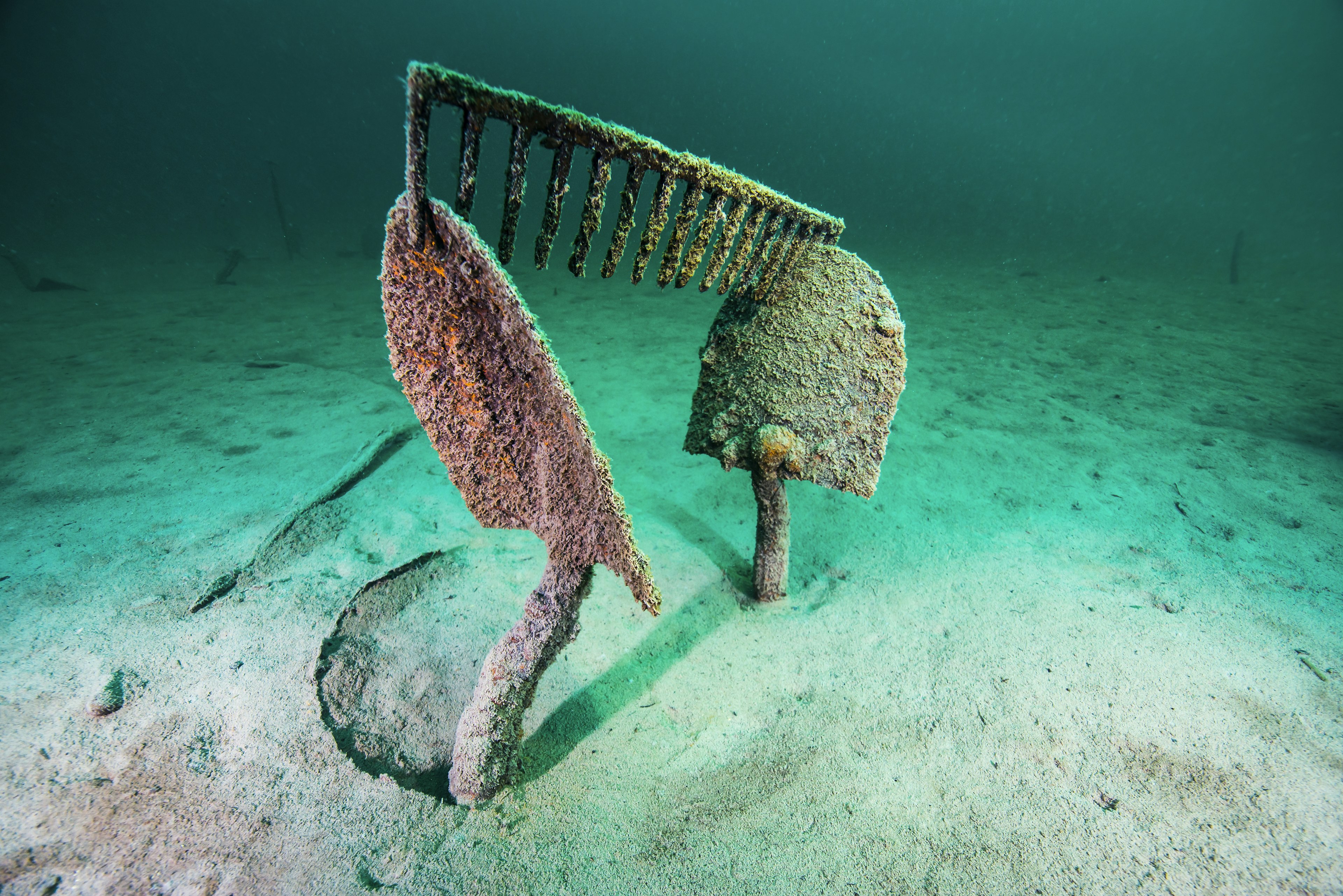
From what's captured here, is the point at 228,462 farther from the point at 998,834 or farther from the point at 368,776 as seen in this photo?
the point at 998,834

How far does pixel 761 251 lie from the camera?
3.06 m

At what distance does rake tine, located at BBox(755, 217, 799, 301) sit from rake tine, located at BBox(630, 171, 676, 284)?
893mm

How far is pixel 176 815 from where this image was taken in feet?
6.18

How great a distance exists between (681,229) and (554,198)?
2.44ft

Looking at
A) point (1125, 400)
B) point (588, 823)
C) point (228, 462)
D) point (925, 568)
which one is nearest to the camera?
point (588, 823)

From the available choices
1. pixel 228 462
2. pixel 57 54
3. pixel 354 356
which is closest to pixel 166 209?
pixel 354 356

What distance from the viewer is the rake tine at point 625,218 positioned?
2078 millimetres

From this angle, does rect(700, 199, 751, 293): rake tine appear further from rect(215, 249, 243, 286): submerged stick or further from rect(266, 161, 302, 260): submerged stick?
rect(266, 161, 302, 260): submerged stick

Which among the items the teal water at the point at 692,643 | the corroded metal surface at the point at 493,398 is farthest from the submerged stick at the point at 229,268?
the corroded metal surface at the point at 493,398

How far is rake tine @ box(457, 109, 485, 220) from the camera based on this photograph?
1.55 metres

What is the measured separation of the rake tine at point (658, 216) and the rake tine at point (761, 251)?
80 cm

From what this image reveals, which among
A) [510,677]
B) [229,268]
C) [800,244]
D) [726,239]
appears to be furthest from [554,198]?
[229,268]

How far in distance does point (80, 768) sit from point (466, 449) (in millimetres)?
1934

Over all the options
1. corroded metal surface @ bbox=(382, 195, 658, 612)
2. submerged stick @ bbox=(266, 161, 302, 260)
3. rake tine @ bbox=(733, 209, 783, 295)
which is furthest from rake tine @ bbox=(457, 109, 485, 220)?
submerged stick @ bbox=(266, 161, 302, 260)
